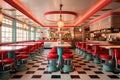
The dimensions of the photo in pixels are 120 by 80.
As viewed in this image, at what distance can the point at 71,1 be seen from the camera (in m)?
5.80

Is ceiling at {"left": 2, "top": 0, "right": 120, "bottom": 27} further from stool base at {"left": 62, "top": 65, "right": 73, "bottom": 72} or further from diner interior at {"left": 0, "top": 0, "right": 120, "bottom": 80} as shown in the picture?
stool base at {"left": 62, "top": 65, "right": 73, "bottom": 72}

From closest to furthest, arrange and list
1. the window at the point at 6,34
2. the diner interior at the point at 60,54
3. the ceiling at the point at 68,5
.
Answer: the diner interior at the point at 60,54
the ceiling at the point at 68,5
the window at the point at 6,34

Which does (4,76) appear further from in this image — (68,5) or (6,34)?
(6,34)

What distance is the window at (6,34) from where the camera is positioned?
7.81 m

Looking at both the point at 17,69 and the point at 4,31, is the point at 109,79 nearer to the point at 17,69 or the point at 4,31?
the point at 17,69

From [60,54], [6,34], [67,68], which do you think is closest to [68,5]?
[60,54]

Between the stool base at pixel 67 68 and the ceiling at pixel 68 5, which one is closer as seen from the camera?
the stool base at pixel 67 68

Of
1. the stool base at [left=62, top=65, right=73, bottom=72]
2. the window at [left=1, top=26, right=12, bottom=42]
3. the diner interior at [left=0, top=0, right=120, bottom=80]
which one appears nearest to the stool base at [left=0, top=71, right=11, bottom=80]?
the diner interior at [left=0, top=0, right=120, bottom=80]

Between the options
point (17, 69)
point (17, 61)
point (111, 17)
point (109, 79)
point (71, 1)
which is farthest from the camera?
point (111, 17)

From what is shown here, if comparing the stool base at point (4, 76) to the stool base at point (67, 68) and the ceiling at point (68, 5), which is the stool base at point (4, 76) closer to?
the stool base at point (67, 68)

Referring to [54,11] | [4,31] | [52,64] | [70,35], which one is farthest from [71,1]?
[70,35]

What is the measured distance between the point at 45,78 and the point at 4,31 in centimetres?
533

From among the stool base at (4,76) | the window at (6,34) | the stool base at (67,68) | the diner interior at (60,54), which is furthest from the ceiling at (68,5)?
the stool base at (67,68)

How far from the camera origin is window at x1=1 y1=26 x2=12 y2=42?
7808mm
